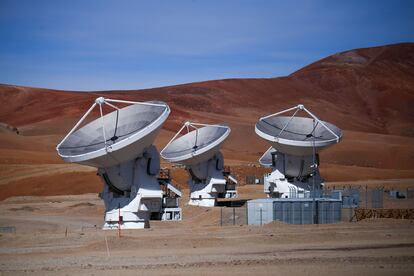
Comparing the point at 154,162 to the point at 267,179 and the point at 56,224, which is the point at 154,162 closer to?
the point at 56,224

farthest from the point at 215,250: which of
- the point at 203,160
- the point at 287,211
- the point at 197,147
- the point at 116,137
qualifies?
the point at 203,160

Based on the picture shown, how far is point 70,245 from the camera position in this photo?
36688mm

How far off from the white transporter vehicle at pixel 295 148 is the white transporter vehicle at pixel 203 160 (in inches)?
177

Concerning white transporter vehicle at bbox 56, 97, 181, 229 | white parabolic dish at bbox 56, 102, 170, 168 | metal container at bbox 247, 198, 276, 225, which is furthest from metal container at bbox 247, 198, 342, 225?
white parabolic dish at bbox 56, 102, 170, 168

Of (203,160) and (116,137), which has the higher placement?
(116,137)

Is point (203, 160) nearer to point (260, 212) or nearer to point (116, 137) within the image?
point (260, 212)

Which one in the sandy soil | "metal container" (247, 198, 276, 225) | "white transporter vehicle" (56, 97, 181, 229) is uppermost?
"white transporter vehicle" (56, 97, 181, 229)

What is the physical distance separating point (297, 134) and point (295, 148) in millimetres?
2088

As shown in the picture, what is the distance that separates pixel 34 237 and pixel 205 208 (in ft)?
78.4

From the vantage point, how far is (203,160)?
65.6m

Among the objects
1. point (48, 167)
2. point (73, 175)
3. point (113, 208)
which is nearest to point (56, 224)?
point (113, 208)

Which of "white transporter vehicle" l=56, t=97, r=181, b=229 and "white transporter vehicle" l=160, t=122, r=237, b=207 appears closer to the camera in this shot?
"white transporter vehicle" l=56, t=97, r=181, b=229

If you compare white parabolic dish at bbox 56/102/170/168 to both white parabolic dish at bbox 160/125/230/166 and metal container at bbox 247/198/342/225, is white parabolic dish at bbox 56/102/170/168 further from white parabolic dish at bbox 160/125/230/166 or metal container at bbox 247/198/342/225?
white parabolic dish at bbox 160/125/230/166

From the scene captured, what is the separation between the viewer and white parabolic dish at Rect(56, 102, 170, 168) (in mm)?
41812
